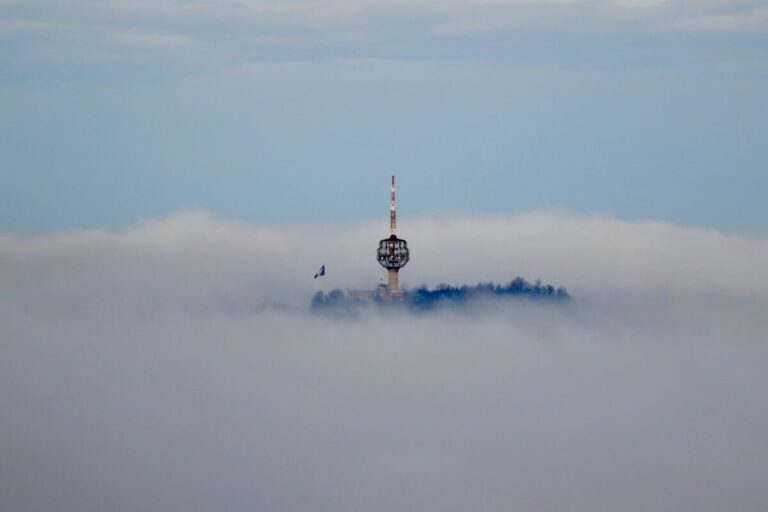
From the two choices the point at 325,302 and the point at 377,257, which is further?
the point at 325,302

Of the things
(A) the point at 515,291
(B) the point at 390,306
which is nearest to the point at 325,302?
(B) the point at 390,306

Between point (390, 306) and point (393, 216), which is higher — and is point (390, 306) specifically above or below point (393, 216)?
below

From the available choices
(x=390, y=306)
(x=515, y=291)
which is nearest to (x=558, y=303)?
(x=515, y=291)

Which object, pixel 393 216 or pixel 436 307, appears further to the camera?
pixel 436 307

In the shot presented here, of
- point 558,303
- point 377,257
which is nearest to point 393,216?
point 377,257

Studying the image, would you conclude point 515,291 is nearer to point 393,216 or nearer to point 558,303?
point 558,303

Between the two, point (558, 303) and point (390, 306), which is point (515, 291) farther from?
point (390, 306)

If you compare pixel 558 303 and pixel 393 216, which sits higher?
pixel 393 216
